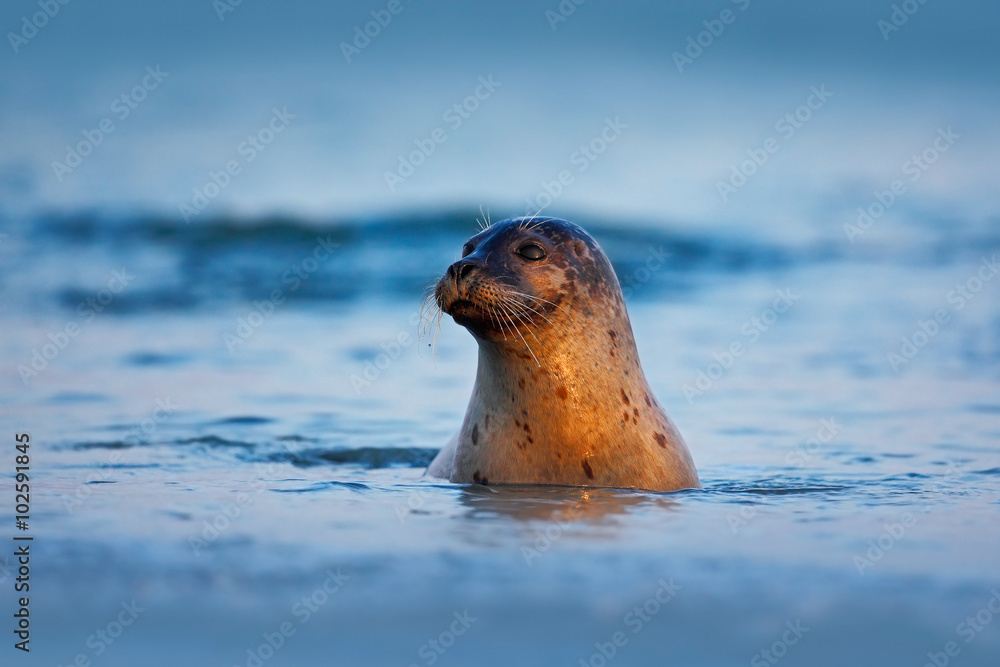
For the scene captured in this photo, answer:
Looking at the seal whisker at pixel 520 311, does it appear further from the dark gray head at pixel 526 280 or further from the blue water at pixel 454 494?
the blue water at pixel 454 494

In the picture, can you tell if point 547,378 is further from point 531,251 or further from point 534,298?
point 531,251

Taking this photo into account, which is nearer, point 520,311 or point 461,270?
point 461,270

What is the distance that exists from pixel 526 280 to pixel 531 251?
0.19 metres

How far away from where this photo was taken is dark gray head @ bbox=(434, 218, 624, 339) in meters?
5.39

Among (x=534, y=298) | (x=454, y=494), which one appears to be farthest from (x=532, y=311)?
(x=454, y=494)

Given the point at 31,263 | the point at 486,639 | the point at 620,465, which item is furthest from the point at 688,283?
the point at 486,639

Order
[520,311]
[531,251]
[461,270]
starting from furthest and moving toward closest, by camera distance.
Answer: [531,251], [520,311], [461,270]

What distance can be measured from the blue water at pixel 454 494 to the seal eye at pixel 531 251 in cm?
113

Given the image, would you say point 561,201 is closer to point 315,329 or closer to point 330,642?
point 315,329

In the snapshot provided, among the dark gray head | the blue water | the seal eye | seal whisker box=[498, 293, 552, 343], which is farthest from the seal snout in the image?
the blue water

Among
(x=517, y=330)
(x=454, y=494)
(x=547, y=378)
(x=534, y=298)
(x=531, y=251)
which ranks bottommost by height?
(x=454, y=494)

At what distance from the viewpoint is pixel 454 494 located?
5.45 metres

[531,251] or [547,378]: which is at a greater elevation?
[531,251]

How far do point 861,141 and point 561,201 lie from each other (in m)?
8.04
